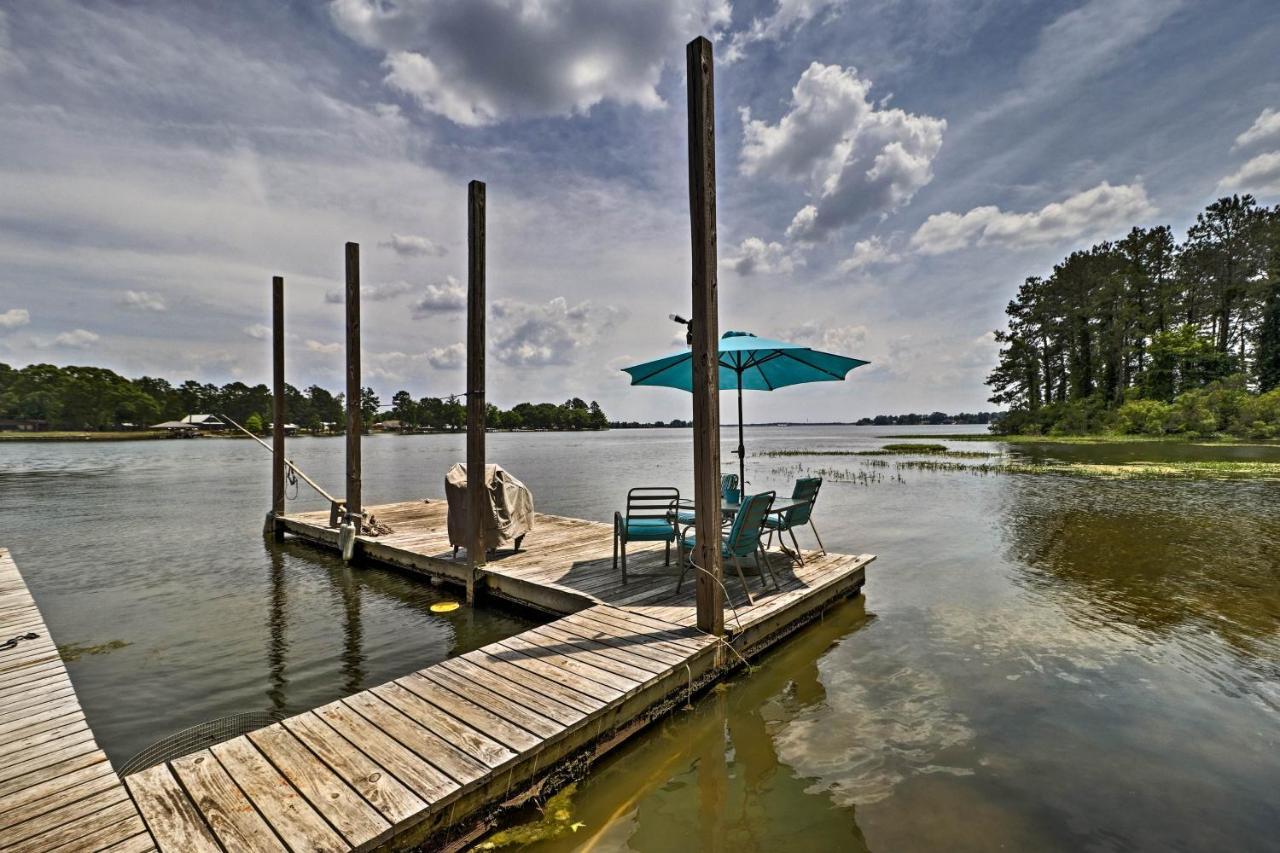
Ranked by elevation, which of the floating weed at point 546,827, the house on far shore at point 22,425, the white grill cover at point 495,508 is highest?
the house on far shore at point 22,425

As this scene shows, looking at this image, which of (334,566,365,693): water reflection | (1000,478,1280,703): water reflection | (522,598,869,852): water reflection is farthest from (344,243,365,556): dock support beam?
(1000,478,1280,703): water reflection

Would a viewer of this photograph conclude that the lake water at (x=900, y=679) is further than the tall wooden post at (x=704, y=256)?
No

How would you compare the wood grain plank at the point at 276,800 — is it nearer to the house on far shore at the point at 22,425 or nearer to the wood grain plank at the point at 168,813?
the wood grain plank at the point at 168,813

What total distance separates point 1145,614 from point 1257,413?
39375 millimetres

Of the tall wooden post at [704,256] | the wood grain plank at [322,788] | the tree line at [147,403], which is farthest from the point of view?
the tree line at [147,403]

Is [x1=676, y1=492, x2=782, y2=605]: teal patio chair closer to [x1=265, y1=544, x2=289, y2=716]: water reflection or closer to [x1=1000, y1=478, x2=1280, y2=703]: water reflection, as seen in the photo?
[x1=1000, y1=478, x2=1280, y2=703]: water reflection

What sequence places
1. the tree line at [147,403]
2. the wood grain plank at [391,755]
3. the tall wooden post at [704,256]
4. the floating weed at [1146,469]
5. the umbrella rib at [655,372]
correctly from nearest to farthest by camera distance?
the wood grain plank at [391,755]
the tall wooden post at [704,256]
the umbrella rib at [655,372]
the floating weed at [1146,469]
the tree line at [147,403]

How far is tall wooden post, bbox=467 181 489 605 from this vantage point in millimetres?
6613

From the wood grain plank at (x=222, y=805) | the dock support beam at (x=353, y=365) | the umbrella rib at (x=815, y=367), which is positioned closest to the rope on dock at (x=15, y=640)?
Answer: the wood grain plank at (x=222, y=805)

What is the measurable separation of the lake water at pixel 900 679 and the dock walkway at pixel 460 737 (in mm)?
338

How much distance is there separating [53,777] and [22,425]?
400 feet

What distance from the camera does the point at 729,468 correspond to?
30844mm

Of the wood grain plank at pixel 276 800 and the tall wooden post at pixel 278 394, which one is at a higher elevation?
the tall wooden post at pixel 278 394

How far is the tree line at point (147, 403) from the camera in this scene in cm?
8094
